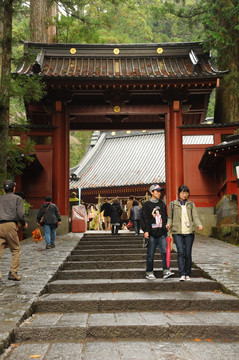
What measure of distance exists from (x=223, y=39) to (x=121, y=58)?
4.22 metres

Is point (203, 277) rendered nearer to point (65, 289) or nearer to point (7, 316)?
point (65, 289)

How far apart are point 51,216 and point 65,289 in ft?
14.9

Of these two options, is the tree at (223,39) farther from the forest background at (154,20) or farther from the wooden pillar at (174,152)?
the wooden pillar at (174,152)

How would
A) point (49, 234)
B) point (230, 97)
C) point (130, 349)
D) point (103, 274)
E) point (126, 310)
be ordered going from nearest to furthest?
point (130, 349), point (126, 310), point (103, 274), point (49, 234), point (230, 97)

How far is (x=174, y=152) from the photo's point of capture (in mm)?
14508

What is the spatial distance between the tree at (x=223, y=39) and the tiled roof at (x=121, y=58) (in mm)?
823

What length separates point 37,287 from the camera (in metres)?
5.79

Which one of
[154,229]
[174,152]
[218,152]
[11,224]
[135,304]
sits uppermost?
[174,152]

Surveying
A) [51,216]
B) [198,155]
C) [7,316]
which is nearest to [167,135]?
[198,155]

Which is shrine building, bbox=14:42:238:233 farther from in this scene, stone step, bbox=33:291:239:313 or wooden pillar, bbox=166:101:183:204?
stone step, bbox=33:291:239:313

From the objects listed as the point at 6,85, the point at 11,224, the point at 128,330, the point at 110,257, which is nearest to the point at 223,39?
the point at 6,85

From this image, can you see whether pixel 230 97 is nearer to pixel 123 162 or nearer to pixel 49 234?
pixel 49 234

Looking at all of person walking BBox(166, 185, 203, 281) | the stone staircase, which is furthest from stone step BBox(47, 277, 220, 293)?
person walking BBox(166, 185, 203, 281)

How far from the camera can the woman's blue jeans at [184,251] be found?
21.0 ft
